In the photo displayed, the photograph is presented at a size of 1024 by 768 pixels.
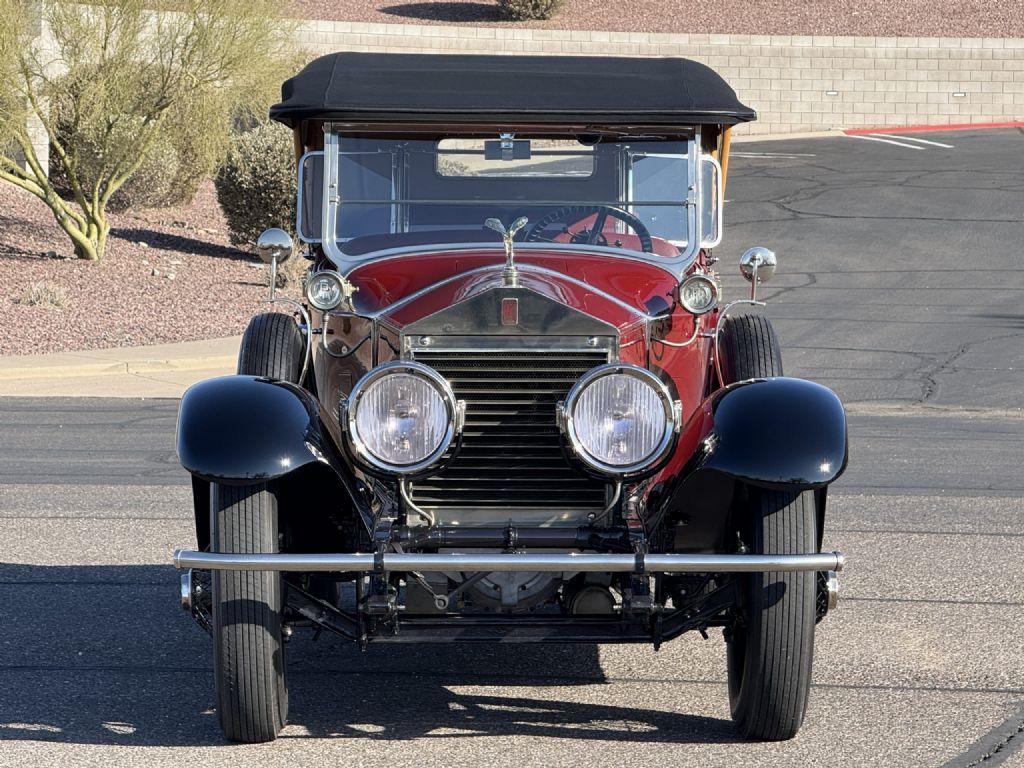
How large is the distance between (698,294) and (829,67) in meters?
28.6

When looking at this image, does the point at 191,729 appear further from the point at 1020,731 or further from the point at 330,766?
the point at 1020,731

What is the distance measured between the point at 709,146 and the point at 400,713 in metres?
2.48

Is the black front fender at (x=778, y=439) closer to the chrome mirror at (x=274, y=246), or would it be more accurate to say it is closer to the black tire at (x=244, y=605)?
the black tire at (x=244, y=605)

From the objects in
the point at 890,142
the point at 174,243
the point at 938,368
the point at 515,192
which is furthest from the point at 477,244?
the point at 890,142

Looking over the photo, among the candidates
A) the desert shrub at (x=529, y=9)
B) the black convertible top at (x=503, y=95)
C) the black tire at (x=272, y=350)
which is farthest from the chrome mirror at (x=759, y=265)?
the desert shrub at (x=529, y=9)

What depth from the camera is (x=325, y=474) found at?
4461 millimetres

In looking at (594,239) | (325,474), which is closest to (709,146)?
(594,239)

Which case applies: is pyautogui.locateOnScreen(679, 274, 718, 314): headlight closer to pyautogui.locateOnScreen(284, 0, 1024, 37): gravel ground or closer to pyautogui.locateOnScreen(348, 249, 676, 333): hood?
pyautogui.locateOnScreen(348, 249, 676, 333): hood

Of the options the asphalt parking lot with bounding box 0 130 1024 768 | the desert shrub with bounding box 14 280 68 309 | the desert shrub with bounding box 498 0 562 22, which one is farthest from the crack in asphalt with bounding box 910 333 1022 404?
the desert shrub with bounding box 498 0 562 22

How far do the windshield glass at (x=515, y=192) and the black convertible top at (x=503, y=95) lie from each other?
144 mm

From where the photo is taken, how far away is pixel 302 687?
5.08 meters

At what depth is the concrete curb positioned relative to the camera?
489 inches

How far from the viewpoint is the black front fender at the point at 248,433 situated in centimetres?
425

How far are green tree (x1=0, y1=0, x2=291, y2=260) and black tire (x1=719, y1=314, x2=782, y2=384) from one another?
12969 millimetres
